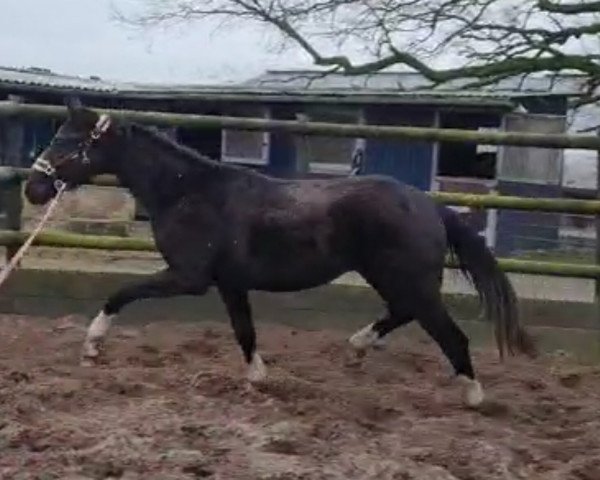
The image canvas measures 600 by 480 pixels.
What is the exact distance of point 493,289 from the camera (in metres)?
5.74

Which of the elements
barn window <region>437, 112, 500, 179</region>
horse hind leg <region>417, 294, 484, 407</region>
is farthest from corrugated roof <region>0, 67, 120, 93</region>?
horse hind leg <region>417, 294, 484, 407</region>

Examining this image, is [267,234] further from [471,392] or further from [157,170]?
[471,392]

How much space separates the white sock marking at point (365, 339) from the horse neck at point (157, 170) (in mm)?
1161

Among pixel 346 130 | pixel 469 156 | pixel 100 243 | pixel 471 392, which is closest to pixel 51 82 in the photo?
pixel 469 156

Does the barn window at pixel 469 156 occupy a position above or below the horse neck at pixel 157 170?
below

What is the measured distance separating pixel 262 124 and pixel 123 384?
235 centimetres

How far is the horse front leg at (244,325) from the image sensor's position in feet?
18.4

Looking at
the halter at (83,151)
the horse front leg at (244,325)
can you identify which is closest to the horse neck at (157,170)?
the halter at (83,151)

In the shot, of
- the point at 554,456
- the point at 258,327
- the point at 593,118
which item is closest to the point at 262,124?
the point at 258,327

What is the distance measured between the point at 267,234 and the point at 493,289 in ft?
3.75

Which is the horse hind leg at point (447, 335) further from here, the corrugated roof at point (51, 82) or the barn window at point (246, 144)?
the corrugated roof at point (51, 82)

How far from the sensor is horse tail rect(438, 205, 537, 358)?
18.8 ft

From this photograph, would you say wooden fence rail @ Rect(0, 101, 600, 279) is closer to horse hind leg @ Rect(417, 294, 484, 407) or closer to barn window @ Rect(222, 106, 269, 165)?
horse hind leg @ Rect(417, 294, 484, 407)

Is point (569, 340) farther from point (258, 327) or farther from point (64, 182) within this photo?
point (64, 182)
